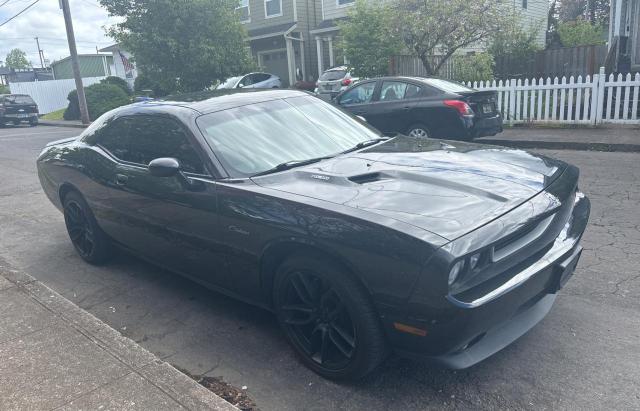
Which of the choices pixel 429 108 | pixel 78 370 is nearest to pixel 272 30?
pixel 429 108

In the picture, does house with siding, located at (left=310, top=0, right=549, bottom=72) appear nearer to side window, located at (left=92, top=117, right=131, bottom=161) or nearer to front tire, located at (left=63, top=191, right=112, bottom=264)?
front tire, located at (left=63, top=191, right=112, bottom=264)

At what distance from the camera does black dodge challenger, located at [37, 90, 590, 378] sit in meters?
2.53

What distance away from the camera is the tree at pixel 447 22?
44.7ft

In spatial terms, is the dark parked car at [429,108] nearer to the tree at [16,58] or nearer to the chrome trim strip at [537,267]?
the chrome trim strip at [537,267]

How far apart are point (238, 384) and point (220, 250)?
2.81 feet

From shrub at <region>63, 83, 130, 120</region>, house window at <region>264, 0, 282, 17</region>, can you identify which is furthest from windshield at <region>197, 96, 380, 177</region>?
house window at <region>264, 0, 282, 17</region>

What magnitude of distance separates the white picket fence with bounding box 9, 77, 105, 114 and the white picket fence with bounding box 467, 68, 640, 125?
29.9 m

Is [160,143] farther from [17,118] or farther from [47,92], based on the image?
[47,92]

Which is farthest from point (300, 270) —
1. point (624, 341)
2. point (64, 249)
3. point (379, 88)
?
point (379, 88)

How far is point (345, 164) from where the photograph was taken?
3.53 metres

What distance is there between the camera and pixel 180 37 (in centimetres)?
1800

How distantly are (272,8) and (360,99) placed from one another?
725 inches

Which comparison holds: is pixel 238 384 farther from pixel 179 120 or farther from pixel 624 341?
pixel 624 341

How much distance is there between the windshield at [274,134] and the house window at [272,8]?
2390 cm
